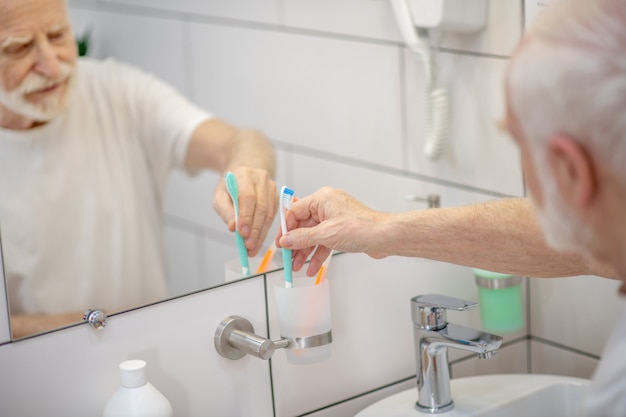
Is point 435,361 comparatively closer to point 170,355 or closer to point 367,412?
point 367,412

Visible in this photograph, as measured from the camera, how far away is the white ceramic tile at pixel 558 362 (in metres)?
1.59

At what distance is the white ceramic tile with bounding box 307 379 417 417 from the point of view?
1441mm

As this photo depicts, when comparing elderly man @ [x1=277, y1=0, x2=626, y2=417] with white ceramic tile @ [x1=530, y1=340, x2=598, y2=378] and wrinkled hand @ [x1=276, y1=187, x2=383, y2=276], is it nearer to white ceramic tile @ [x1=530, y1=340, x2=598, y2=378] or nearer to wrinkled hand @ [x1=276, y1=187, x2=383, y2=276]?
wrinkled hand @ [x1=276, y1=187, x2=383, y2=276]

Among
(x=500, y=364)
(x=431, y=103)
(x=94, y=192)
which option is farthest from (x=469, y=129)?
(x=94, y=192)

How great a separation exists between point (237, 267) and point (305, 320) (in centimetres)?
13

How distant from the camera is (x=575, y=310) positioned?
5.21 feet

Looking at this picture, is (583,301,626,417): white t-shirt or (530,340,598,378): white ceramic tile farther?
(530,340,598,378): white ceramic tile

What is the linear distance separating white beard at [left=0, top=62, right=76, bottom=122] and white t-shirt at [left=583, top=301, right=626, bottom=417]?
72 centimetres

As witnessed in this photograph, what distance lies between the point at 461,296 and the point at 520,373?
0.68 feet

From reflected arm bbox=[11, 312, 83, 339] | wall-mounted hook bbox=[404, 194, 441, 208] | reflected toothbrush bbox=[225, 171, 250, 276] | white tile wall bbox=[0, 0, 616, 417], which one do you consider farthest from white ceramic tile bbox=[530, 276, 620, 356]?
reflected arm bbox=[11, 312, 83, 339]

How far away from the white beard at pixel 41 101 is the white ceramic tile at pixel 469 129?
59 centimetres

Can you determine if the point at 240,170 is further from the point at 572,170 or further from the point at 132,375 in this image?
the point at 572,170

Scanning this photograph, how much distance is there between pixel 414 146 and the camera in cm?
157

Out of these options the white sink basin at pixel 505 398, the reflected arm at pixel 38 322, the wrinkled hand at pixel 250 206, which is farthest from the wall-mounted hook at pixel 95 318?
the white sink basin at pixel 505 398
